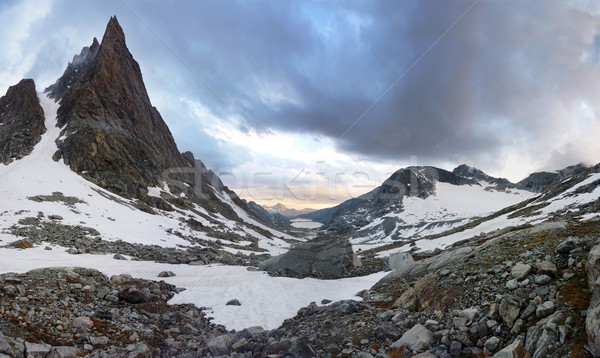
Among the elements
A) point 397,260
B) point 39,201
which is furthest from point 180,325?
point 39,201

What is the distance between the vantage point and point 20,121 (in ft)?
317

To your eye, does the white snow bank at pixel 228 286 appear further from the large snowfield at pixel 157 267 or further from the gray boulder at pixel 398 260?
the gray boulder at pixel 398 260

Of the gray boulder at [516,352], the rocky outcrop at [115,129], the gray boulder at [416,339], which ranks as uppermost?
the rocky outcrop at [115,129]

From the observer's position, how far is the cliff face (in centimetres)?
8444

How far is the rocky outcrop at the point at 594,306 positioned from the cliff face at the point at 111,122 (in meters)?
93.6

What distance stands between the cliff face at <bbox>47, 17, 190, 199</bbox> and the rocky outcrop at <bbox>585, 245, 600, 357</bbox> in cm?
9363

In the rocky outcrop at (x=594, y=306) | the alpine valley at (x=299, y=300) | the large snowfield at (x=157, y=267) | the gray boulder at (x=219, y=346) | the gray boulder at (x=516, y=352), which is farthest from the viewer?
the large snowfield at (x=157, y=267)

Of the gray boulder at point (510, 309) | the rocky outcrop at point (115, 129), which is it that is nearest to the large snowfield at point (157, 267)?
the gray boulder at point (510, 309)

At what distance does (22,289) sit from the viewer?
12320 mm

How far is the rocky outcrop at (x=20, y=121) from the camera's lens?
8206 centimetres

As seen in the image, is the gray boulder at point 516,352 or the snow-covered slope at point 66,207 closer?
the gray boulder at point 516,352

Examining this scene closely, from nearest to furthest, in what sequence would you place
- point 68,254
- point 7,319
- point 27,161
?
point 7,319 → point 68,254 → point 27,161

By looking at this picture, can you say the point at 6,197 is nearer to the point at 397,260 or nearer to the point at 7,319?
the point at 7,319

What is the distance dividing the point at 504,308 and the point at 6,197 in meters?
60.7
